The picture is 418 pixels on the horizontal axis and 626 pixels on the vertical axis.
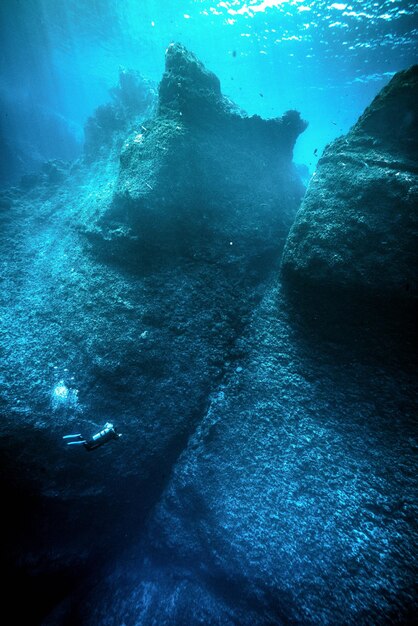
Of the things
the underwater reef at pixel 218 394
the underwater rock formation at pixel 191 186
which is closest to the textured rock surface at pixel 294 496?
the underwater reef at pixel 218 394

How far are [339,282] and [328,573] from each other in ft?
8.04

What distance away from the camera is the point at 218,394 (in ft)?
10.0

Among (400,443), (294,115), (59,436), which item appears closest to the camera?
(400,443)

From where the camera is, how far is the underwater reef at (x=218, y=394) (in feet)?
7.70

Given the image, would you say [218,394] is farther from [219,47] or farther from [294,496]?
[219,47]

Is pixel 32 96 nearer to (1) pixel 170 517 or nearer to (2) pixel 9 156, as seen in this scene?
(2) pixel 9 156

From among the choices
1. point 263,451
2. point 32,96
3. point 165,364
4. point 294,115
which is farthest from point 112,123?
point 32,96

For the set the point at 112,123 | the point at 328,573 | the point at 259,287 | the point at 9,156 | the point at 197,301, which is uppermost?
the point at 112,123

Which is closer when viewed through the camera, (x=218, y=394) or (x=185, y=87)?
(x=218, y=394)

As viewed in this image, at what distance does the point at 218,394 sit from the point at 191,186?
8.74 feet

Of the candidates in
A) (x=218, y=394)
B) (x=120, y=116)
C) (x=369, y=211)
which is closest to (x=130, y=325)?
(x=218, y=394)

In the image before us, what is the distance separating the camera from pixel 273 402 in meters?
2.81

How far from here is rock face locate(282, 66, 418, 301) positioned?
2395 mm

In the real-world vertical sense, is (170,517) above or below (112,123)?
below
